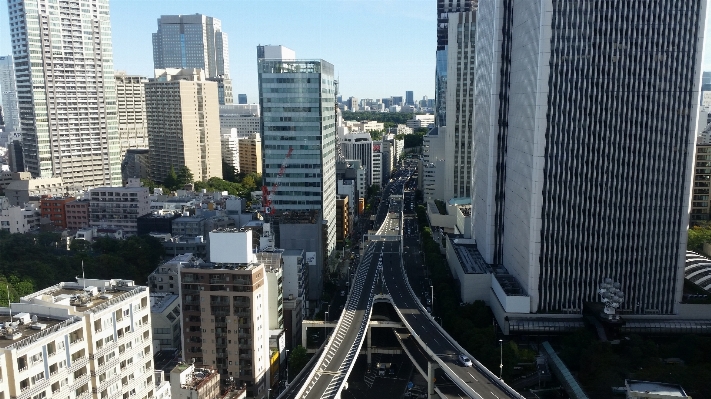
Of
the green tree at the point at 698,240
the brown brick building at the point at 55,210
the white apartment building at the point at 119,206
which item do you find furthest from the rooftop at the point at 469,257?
the brown brick building at the point at 55,210

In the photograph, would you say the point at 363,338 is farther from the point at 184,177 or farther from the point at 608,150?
the point at 184,177

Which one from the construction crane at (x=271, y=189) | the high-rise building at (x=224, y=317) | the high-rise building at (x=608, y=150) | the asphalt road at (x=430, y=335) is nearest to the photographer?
the asphalt road at (x=430, y=335)

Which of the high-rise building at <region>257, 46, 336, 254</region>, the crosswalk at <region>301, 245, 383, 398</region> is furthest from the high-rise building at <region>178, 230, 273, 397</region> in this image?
the high-rise building at <region>257, 46, 336, 254</region>

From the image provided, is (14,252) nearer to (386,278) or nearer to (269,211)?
(269,211)

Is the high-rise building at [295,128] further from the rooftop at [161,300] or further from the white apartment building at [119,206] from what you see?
the white apartment building at [119,206]

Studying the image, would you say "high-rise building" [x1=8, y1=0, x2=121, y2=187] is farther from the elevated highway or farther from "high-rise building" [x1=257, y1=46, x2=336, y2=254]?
the elevated highway

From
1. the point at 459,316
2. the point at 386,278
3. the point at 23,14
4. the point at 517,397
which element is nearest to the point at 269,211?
the point at 386,278
